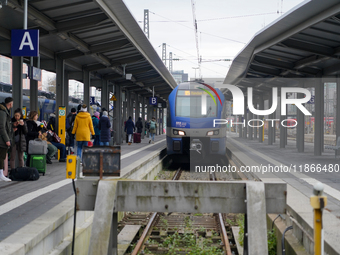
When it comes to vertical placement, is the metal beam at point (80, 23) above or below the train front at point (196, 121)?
above

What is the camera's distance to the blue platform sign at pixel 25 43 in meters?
9.12

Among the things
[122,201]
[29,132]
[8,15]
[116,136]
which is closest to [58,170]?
[29,132]

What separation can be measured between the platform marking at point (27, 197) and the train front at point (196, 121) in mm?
6673

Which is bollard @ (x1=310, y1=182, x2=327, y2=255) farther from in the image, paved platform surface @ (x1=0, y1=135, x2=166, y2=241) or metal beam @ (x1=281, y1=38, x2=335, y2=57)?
metal beam @ (x1=281, y1=38, x2=335, y2=57)

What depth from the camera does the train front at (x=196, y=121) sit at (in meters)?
15.0

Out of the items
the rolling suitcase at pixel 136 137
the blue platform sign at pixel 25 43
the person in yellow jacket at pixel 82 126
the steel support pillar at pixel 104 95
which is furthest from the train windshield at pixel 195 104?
the rolling suitcase at pixel 136 137

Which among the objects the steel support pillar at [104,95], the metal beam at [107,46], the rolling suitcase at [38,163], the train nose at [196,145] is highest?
the metal beam at [107,46]

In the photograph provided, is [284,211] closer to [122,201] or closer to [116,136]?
[122,201]

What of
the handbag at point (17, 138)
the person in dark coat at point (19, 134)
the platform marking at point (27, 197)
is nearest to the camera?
the platform marking at point (27, 197)

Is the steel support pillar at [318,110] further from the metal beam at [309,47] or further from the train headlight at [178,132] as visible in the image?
the train headlight at [178,132]

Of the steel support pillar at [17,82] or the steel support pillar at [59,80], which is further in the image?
the steel support pillar at [59,80]

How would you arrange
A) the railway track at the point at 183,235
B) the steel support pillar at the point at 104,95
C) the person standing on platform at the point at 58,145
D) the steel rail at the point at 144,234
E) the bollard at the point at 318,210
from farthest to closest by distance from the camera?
the steel support pillar at the point at 104,95, the person standing on platform at the point at 58,145, the railway track at the point at 183,235, the steel rail at the point at 144,234, the bollard at the point at 318,210

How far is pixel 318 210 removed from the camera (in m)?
4.16

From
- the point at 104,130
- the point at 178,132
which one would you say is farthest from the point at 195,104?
the point at 104,130
